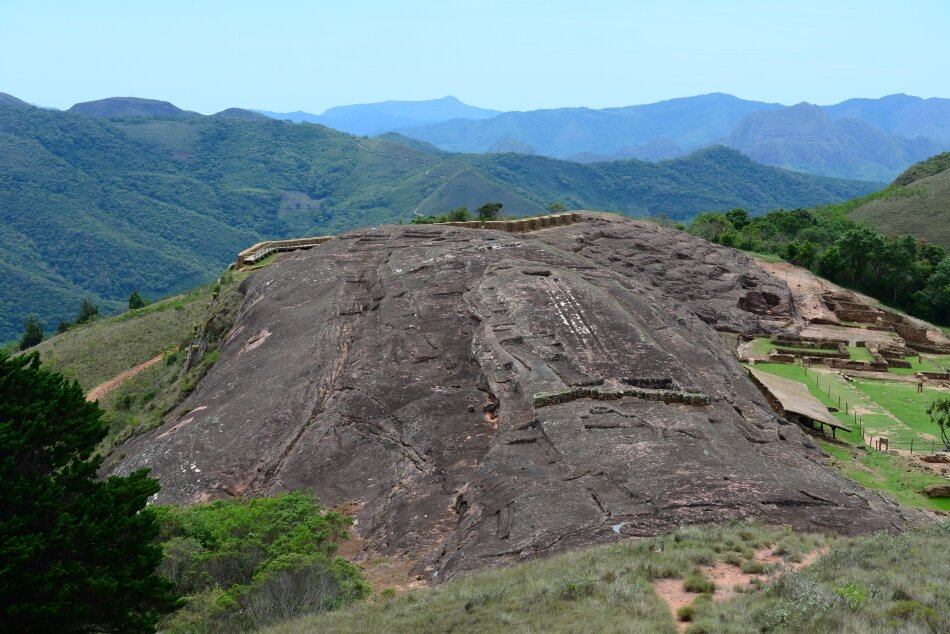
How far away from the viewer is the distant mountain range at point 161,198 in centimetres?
11444

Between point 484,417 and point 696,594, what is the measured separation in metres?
8.43

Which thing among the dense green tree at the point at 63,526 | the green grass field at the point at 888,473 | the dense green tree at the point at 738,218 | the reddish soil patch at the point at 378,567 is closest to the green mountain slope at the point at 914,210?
the dense green tree at the point at 738,218

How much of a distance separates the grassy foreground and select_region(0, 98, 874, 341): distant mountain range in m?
92.5

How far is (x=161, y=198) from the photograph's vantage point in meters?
155

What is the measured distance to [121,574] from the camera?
1041 cm

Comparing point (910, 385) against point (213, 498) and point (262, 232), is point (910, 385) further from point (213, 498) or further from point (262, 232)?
point (262, 232)

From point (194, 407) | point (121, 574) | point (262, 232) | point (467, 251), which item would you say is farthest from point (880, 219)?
point (262, 232)

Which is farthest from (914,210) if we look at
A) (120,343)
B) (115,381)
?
(115,381)

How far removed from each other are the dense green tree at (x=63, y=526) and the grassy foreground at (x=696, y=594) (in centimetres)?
197

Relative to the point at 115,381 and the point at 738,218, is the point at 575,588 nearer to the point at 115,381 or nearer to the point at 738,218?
the point at 115,381

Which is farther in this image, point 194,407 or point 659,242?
point 659,242

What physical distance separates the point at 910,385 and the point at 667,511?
25.4 meters

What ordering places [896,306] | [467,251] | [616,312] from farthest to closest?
[896,306] < [467,251] < [616,312]

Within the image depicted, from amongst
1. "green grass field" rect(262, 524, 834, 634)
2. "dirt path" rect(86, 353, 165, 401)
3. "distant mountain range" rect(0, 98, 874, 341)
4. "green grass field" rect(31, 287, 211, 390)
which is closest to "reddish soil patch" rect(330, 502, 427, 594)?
"green grass field" rect(262, 524, 834, 634)
